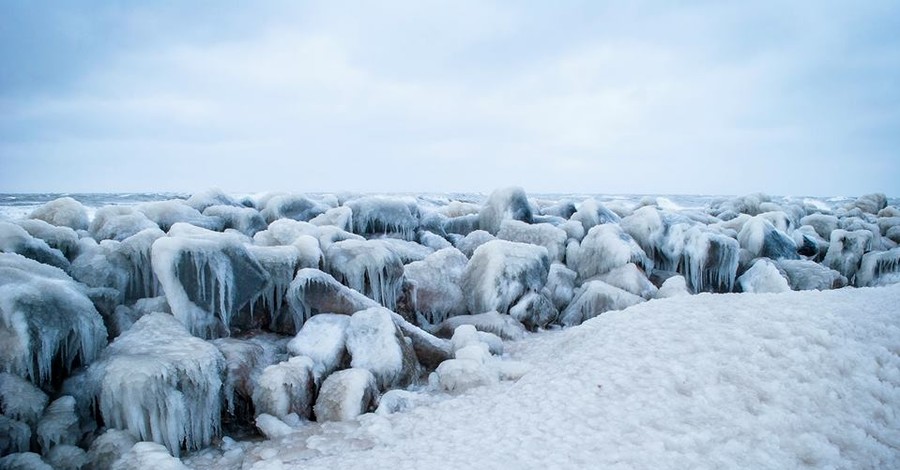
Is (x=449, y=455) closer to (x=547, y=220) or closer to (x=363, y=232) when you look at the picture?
(x=363, y=232)

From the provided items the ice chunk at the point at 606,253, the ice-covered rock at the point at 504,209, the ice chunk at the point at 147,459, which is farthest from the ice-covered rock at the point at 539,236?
the ice chunk at the point at 147,459

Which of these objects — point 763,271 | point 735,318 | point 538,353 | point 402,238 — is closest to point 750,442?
point 735,318

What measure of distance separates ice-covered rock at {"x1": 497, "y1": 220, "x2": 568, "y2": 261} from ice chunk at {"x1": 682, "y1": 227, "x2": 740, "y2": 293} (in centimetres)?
264

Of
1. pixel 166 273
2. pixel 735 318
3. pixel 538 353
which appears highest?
pixel 166 273

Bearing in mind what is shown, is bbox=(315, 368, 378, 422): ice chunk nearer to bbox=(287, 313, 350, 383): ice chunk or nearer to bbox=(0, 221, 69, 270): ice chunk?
bbox=(287, 313, 350, 383): ice chunk

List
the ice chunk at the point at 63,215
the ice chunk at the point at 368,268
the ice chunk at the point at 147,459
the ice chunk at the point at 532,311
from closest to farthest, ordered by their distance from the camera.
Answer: the ice chunk at the point at 147,459
the ice chunk at the point at 368,268
the ice chunk at the point at 532,311
the ice chunk at the point at 63,215

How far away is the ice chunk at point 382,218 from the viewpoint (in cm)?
1183

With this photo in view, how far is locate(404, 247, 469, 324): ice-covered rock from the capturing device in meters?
8.69

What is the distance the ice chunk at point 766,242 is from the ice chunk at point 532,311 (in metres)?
6.43

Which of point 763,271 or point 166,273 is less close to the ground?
point 166,273

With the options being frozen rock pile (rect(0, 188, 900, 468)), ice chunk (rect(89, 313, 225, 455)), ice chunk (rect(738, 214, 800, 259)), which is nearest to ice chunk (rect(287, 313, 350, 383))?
frozen rock pile (rect(0, 188, 900, 468))

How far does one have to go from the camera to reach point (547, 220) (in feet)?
43.9

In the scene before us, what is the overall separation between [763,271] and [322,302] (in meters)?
8.61

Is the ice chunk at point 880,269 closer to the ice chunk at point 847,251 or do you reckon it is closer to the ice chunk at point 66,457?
the ice chunk at point 847,251
